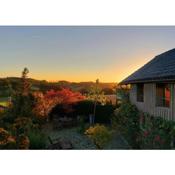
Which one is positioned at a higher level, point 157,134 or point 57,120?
point 157,134

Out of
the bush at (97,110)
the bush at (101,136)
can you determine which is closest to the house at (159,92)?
the bush at (101,136)

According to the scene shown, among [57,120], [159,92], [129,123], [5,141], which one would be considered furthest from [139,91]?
[5,141]

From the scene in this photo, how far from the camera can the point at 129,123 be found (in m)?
16.9

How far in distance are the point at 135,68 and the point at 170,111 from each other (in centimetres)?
1235

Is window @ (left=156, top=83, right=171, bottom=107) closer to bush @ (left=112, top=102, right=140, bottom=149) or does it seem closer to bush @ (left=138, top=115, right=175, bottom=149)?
bush @ (left=138, top=115, right=175, bottom=149)

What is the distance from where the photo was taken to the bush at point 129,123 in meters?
16.1

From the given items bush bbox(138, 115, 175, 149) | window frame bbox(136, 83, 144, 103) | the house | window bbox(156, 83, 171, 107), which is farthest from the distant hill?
bush bbox(138, 115, 175, 149)

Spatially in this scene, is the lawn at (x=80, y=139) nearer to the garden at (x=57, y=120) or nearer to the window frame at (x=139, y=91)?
the garden at (x=57, y=120)

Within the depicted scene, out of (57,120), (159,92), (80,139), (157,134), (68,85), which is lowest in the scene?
(80,139)

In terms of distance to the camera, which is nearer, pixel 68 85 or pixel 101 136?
pixel 101 136

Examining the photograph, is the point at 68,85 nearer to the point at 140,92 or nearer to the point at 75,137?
the point at 75,137

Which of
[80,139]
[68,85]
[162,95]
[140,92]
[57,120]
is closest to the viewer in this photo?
[162,95]
